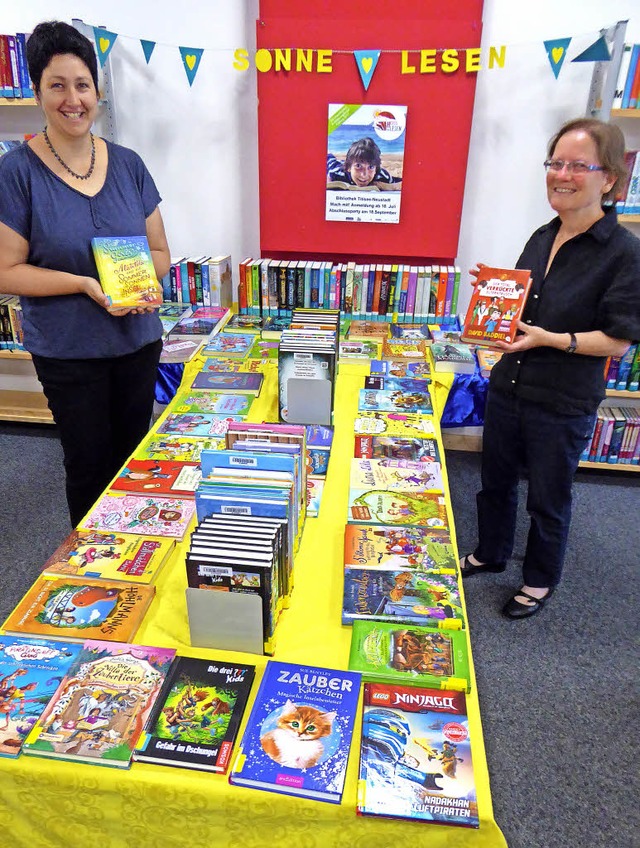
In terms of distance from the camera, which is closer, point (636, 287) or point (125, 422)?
point (636, 287)

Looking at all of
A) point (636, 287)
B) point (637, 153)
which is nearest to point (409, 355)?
point (636, 287)

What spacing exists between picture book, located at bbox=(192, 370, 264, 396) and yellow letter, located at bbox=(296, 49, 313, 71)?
146 centimetres

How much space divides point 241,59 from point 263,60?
99 mm

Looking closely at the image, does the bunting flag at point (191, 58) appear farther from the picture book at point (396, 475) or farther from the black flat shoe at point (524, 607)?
the black flat shoe at point (524, 607)

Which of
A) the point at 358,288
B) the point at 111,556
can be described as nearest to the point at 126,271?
the point at 111,556

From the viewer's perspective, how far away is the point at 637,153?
106 inches

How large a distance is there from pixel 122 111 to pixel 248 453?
2545 mm

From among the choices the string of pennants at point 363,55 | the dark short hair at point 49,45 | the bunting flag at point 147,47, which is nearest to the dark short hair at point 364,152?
the string of pennants at point 363,55

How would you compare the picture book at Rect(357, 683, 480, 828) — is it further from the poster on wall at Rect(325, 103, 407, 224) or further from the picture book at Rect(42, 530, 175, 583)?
the poster on wall at Rect(325, 103, 407, 224)

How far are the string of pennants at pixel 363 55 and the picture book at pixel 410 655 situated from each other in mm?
2437

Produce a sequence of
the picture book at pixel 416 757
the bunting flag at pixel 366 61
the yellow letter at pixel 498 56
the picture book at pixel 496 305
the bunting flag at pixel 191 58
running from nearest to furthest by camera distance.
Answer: the picture book at pixel 416 757
the picture book at pixel 496 305
the yellow letter at pixel 498 56
the bunting flag at pixel 366 61
the bunting flag at pixel 191 58

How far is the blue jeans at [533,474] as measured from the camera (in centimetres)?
191

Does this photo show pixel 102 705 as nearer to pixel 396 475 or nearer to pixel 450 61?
pixel 396 475

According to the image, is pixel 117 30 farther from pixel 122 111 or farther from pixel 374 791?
pixel 374 791
